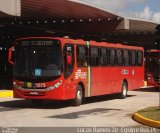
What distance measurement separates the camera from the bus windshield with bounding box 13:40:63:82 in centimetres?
1998

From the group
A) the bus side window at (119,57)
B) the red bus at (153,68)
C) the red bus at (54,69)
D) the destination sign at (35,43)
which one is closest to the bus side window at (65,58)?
the red bus at (54,69)

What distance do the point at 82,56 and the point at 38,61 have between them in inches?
96.0

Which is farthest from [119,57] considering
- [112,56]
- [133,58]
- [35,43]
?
[35,43]

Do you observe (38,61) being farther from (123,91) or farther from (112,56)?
(123,91)

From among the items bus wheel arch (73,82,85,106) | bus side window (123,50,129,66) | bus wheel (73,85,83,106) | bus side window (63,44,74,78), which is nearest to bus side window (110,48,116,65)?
bus side window (123,50,129,66)

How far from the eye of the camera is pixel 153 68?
1324 inches

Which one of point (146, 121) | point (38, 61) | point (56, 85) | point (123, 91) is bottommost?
point (146, 121)

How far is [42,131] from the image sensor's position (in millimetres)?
12984

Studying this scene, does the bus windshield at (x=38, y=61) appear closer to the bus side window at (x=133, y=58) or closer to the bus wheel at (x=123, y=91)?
the bus wheel at (x=123, y=91)

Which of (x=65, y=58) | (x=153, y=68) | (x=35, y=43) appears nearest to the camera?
(x=65, y=58)

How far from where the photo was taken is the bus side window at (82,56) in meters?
21.4

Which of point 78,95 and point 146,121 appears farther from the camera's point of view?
point 78,95

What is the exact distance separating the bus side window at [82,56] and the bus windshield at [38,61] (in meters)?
1.49

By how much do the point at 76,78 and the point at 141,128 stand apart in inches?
299
